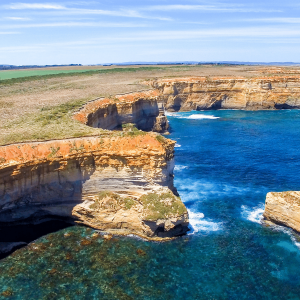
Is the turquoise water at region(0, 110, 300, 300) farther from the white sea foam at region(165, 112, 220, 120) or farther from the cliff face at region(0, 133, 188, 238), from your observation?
the white sea foam at region(165, 112, 220, 120)

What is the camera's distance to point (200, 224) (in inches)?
1387

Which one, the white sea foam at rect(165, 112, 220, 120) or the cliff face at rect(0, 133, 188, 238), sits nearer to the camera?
the cliff face at rect(0, 133, 188, 238)

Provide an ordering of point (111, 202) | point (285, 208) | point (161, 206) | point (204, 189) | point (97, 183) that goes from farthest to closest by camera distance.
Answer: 1. point (204, 189)
2. point (97, 183)
3. point (111, 202)
4. point (285, 208)
5. point (161, 206)

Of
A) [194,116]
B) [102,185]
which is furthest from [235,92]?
[102,185]

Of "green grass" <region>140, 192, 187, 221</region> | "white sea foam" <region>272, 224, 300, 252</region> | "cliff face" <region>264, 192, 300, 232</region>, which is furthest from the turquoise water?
"green grass" <region>140, 192, 187, 221</region>

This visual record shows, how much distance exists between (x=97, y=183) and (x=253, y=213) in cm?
1764

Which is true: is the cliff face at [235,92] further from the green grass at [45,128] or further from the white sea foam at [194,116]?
the green grass at [45,128]

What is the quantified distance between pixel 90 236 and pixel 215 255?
39.8 feet

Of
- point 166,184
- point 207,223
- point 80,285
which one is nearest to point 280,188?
point 207,223

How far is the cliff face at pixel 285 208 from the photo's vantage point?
32.2 meters

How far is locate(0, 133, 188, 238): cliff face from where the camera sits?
106 feet

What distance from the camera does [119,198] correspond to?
3434cm

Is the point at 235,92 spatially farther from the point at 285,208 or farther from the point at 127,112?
the point at 285,208

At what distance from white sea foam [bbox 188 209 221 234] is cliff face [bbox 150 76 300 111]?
7063 cm
